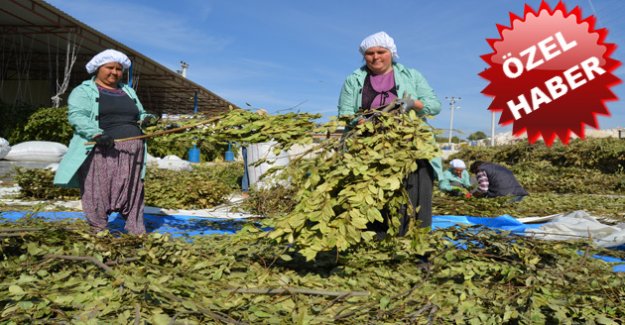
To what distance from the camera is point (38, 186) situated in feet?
19.8

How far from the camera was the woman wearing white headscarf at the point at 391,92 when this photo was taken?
2908mm

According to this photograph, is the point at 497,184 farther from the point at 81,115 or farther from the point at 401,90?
the point at 81,115

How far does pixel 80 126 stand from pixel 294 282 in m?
2.12

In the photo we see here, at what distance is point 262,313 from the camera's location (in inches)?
76.9

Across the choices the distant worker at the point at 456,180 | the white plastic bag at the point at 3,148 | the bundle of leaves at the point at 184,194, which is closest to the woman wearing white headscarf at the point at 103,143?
the bundle of leaves at the point at 184,194

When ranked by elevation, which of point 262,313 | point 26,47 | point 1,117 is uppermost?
point 26,47

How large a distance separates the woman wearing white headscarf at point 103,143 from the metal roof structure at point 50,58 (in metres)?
4.78

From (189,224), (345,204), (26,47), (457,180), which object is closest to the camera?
(345,204)

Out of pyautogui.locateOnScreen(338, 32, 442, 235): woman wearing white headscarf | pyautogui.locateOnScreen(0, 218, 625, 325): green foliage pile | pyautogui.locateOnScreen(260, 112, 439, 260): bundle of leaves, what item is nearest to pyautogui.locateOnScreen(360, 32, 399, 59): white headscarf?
pyautogui.locateOnScreen(338, 32, 442, 235): woman wearing white headscarf

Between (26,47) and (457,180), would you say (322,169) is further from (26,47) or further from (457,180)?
(26,47)

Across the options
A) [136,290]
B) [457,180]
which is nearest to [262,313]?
[136,290]

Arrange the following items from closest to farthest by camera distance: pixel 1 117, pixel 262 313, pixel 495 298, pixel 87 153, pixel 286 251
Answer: pixel 262 313, pixel 495 298, pixel 286 251, pixel 87 153, pixel 1 117

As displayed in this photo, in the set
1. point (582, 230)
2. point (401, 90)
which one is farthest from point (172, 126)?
point (582, 230)

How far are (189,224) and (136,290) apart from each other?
2.55 m
